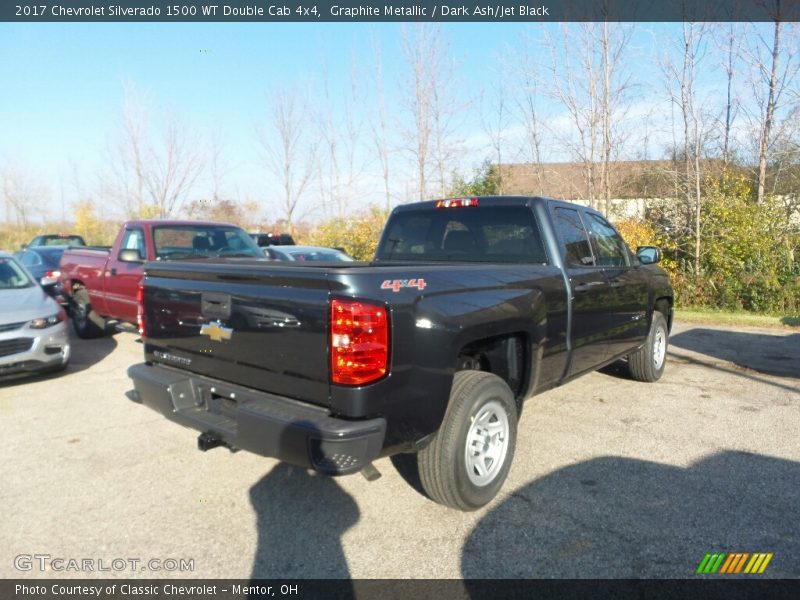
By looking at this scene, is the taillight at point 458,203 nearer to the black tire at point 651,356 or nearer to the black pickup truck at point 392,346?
the black pickup truck at point 392,346

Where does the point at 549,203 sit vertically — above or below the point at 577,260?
above

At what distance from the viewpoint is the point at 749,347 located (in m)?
8.18

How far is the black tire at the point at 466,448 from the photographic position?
303 centimetres

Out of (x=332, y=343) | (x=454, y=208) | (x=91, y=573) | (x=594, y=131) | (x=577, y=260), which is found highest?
(x=594, y=131)

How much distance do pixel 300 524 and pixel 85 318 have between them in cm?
729

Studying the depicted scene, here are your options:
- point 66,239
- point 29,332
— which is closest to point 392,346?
point 29,332

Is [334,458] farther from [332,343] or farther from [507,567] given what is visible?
[507,567]

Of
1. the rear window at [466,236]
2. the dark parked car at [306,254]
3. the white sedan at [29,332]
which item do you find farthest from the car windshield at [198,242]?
the rear window at [466,236]

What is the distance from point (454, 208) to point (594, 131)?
10582mm

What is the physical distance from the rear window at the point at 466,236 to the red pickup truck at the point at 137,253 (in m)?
3.08

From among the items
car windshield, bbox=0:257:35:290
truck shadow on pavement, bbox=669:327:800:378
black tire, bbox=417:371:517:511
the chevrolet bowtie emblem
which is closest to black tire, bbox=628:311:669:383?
truck shadow on pavement, bbox=669:327:800:378

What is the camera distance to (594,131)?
13.5 meters

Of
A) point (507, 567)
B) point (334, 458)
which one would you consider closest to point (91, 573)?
point (334, 458)

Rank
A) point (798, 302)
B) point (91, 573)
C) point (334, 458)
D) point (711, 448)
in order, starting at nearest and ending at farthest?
point (334, 458), point (91, 573), point (711, 448), point (798, 302)
